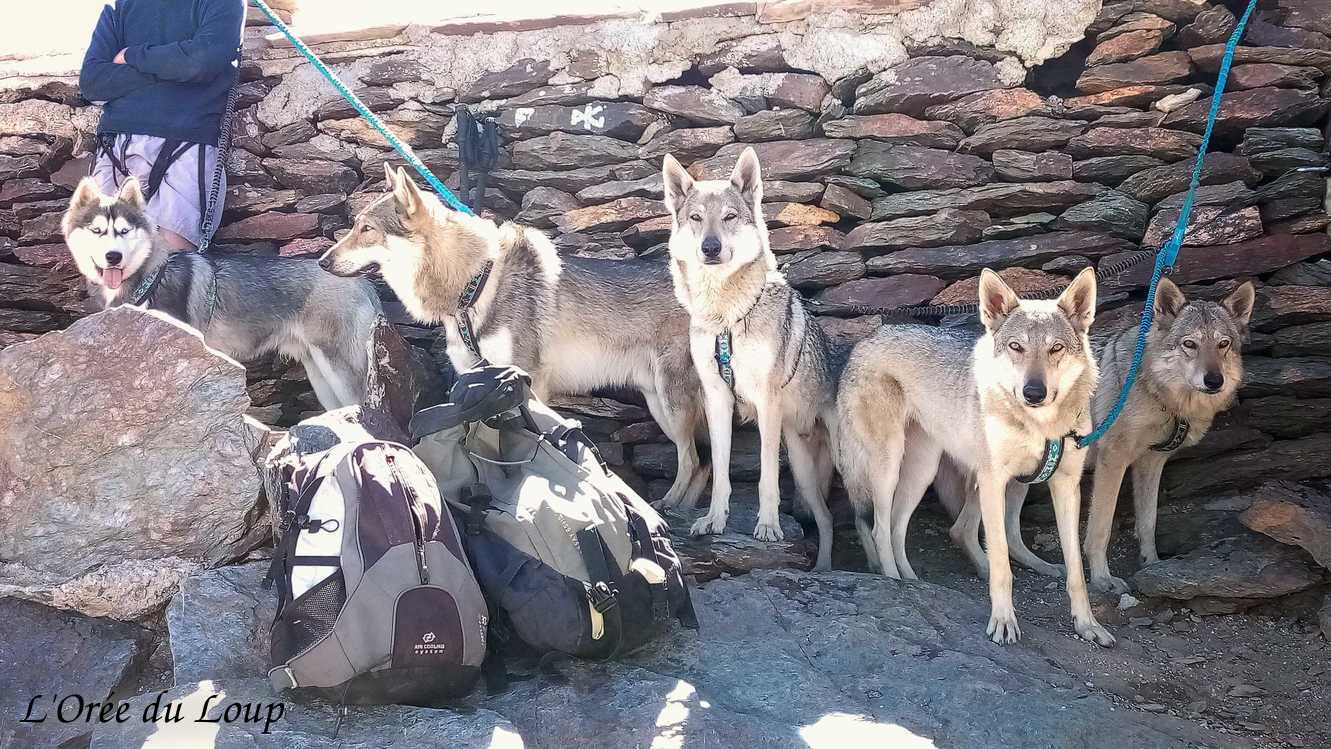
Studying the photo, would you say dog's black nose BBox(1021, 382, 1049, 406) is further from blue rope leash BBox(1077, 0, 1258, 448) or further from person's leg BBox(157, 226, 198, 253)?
person's leg BBox(157, 226, 198, 253)

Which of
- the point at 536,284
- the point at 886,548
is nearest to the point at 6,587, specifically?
the point at 536,284

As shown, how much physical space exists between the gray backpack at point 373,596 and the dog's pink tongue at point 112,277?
354cm

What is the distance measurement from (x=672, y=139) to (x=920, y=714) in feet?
13.9

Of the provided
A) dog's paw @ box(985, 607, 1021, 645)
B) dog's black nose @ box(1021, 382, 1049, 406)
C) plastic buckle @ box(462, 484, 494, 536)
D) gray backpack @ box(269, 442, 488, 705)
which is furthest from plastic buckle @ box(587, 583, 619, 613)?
dog's black nose @ box(1021, 382, 1049, 406)

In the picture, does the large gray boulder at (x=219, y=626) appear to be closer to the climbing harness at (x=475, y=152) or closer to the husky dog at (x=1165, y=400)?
the climbing harness at (x=475, y=152)

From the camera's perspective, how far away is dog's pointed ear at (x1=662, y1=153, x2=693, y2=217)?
5.36 meters

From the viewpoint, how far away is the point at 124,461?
4176 millimetres

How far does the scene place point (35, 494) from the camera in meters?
4.14

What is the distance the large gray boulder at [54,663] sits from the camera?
3406 millimetres

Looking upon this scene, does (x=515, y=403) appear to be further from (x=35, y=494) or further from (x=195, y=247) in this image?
(x=195, y=247)

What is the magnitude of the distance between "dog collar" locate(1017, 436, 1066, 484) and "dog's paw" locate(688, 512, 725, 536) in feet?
5.09

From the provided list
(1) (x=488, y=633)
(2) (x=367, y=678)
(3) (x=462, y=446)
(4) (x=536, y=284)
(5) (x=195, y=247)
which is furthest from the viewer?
(5) (x=195, y=247)

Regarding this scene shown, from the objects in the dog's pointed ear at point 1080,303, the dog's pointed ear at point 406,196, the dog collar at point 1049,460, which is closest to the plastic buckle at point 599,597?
the dog collar at point 1049,460

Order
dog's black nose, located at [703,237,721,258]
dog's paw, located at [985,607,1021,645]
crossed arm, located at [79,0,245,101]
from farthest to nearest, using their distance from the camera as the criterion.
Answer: crossed arm, located at [79,0,245,101], dog's black nose, located at [703,237,721,258], dog's paw, located at [985,607,1021,645]
